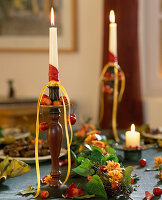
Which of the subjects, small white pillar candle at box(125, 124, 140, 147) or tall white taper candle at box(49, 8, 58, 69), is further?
small white pillar candle at box(125, 124, 140, 147)

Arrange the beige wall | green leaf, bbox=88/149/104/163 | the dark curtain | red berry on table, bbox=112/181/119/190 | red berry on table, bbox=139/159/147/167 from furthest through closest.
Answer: the beige wall
the dark curtain
red berry on table, bbox=139/159/147/167
green leaf, bbox=88/149/104/163
red berry on table, bbox=112/181/119/190

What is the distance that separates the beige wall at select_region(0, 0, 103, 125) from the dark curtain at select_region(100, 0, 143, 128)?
324mm

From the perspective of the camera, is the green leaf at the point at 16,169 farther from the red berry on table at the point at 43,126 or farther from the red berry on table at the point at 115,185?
the red berry on table at the point at 115,185

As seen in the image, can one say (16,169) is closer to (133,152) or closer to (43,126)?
(43,126)

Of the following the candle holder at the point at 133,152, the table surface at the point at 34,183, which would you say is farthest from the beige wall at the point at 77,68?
the table surface at the point at 34,183

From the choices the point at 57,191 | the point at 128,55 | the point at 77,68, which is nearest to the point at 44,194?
the point at 57,191

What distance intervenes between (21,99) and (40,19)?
2.88ft

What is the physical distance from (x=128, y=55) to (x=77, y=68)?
611 mm

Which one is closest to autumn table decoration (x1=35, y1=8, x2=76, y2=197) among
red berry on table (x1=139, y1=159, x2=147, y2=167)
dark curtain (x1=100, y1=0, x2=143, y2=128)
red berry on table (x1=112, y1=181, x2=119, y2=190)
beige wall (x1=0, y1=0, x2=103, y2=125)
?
red berry on table (x1=112, y1=181, x2=119, y2=190)

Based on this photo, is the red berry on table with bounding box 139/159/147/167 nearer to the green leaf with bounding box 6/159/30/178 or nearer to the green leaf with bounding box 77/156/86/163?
the green leaf with bounding box 77/156/86/163

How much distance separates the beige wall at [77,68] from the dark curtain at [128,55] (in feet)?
1.06

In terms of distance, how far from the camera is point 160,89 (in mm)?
3473

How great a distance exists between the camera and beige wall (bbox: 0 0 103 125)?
144 inches

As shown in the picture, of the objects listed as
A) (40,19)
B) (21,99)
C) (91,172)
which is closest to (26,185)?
(91,172)
